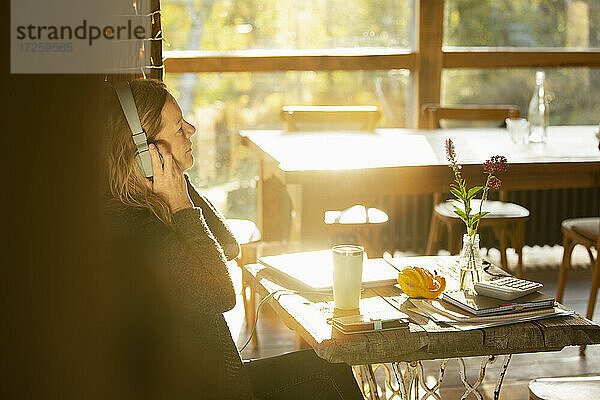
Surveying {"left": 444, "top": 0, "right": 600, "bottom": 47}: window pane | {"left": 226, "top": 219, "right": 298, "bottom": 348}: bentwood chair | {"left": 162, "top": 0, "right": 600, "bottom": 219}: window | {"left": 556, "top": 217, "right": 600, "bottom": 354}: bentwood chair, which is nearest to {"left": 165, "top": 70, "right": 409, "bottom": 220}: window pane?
{"left": 162, "top": 0, "right": 600, "bottom": 219}: window

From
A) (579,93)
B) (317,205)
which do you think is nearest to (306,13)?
(579,93)

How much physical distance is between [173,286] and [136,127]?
325mm

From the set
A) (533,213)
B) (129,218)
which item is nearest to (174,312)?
(129,218)

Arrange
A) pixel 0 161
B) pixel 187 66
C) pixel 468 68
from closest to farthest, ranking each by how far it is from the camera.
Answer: pixel 0 161 < pixel 187 66 < pixel 468 68

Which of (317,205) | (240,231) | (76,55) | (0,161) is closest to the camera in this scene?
(0,161)

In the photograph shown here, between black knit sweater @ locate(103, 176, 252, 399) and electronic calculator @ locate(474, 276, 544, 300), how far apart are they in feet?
1.87

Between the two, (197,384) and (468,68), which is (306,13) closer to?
(468,68)

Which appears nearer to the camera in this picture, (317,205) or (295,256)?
(295,256)

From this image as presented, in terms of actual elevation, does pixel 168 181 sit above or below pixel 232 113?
below

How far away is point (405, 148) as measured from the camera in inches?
144

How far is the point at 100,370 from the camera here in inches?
58.9

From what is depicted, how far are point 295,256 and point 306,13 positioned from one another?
3.00 metres

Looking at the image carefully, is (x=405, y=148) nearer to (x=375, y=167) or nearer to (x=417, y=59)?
(x=375, y=167)

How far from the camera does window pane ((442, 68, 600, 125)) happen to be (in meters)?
5.13
